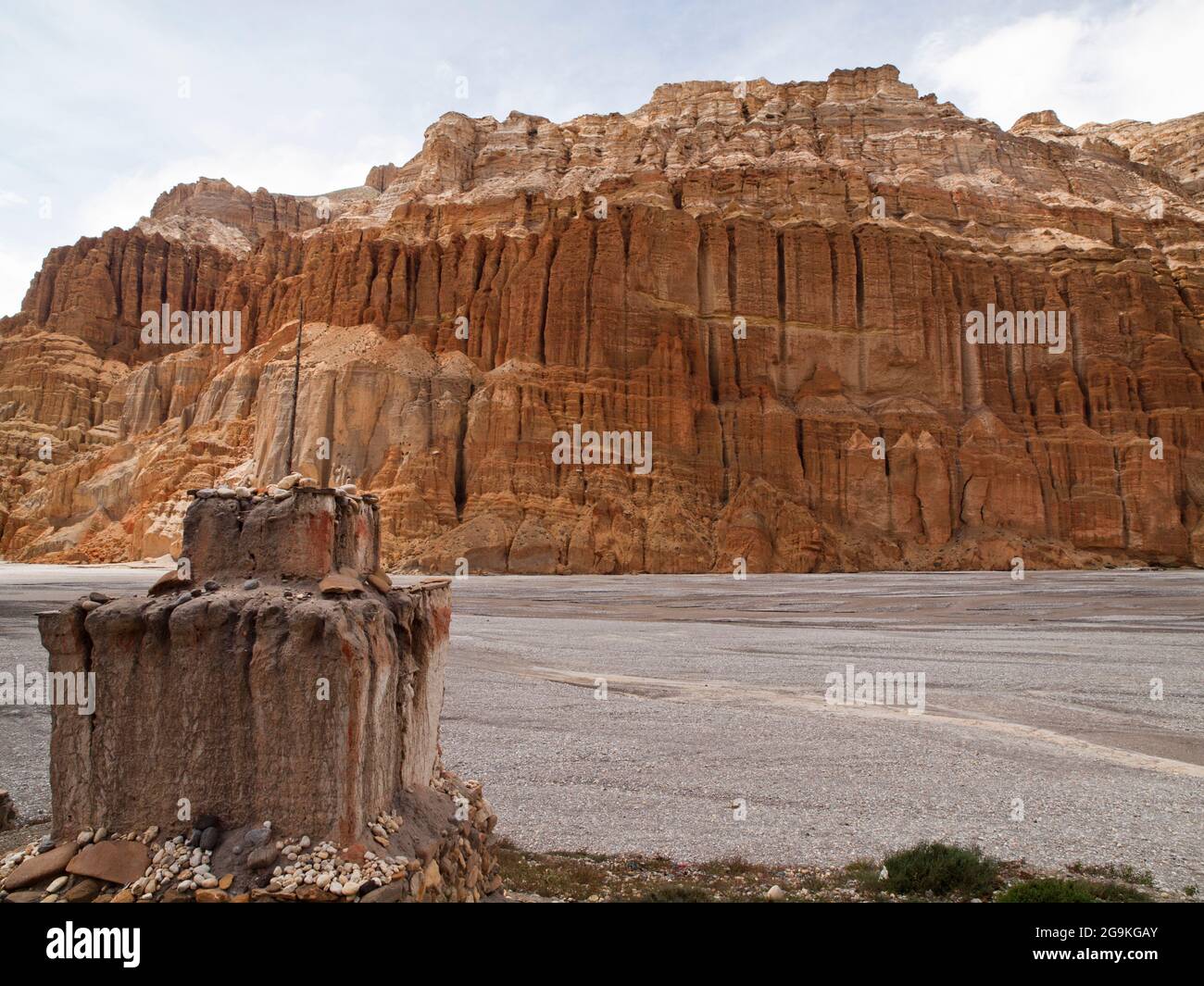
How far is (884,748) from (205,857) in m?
8.30

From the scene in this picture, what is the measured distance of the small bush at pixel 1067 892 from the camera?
5398 millimetres

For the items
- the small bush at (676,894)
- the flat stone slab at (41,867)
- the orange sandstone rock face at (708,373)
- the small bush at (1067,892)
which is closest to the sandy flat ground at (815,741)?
the small bush at (1067,892)

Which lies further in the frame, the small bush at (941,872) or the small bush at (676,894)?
the small bush at (941,872)

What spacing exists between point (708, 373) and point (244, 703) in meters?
68.2

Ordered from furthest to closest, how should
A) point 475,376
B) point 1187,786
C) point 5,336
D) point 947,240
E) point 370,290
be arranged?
point 5,336 → point 947,240 → point 370,290 → point 475,376 → point 1187,786

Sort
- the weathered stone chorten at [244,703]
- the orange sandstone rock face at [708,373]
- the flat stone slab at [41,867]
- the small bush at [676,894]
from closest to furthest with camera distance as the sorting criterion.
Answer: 1. the flat stone slab at [41,867]
2. the weathered stone chorten at [244,703]
3. the small bush at [676,894]
4. the orange sandstone rock face at [708,373]

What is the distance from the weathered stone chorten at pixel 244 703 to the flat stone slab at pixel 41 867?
15 cm

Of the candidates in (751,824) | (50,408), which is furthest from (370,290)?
(751,824)

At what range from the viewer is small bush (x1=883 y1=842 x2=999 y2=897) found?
5.86m

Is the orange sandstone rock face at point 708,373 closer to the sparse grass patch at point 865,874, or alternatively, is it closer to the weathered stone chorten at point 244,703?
the sparse grass patch at point 865,874

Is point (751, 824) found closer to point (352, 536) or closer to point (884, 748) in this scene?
point (884, 748)

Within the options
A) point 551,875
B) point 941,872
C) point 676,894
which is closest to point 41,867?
point 551,875

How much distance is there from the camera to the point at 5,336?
10244 cm

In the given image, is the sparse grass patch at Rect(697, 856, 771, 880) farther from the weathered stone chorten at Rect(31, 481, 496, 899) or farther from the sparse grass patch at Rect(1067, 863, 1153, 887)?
the sparse grass patch at Rect(1067, 863, 1153, 887)
